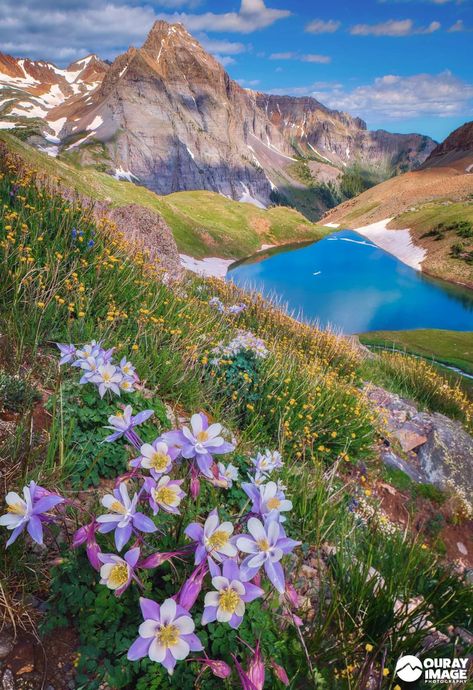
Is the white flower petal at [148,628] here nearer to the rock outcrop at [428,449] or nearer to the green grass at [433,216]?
the rock outcrop at [428,449]

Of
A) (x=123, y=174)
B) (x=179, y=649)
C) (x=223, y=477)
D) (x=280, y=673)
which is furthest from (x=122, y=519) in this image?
(x=123, y=174)

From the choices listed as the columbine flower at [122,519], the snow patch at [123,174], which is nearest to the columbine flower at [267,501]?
the columbine flower at [122,519]

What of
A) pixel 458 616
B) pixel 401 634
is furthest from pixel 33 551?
pixel 458 616

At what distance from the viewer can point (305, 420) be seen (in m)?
5.86

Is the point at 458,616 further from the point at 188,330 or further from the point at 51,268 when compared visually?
the point at 51,268

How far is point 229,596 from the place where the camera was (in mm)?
1498

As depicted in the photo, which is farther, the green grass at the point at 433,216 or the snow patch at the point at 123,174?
the snow patch at the point at 123,174

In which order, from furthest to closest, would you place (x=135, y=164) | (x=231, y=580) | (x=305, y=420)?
(x=135, y=164) < (x=305, y=420) < (x=231, y=580)

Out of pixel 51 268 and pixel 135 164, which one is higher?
pixel 135 164

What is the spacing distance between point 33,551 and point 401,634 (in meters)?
2.19

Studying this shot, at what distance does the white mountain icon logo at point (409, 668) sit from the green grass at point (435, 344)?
28.1 m

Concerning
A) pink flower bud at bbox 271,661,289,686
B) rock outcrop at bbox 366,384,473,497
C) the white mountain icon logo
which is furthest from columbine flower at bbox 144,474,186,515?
rock outcrop at bbox 366,384,473,497

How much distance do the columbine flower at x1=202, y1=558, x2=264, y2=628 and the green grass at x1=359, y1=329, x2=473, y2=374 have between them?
29.3m

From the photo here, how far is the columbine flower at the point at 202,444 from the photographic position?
5.58 feet
